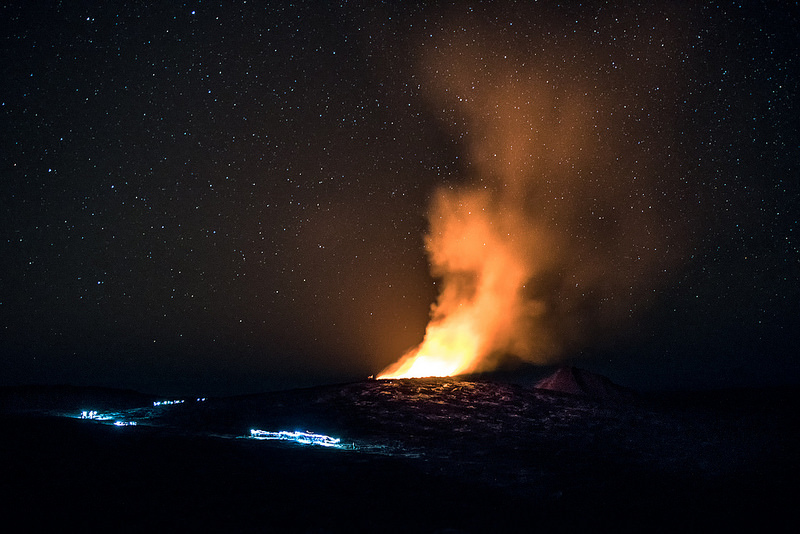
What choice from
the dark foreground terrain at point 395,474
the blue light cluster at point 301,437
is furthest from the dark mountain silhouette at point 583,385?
the blue light cluster at point 301,437

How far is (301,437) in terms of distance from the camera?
41.5 ft

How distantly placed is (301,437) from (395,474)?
5003 mm

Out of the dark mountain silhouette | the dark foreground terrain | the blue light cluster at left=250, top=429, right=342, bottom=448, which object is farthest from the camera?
the dark mountain silhouette

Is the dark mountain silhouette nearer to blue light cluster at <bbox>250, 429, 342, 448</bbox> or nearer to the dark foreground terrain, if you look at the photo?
the dark foreground terrain

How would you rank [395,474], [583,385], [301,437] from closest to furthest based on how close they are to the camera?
[395,474], [301,437], [583,385]

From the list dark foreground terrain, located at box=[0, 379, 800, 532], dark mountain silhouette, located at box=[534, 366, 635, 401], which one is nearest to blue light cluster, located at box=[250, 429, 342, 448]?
dark foreground terrain, located at box=[0, 379, 800, 532]

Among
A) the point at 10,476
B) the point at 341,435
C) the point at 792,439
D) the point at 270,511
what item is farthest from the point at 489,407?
the point at 10,476

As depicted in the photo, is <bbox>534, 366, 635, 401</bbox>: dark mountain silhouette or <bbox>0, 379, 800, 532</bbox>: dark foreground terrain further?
<bbox>534, 366, 635, 401</bbox>: dark mountain silhouette

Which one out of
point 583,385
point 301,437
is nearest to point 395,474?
point 301,437

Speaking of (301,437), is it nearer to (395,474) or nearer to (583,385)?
(395,474)

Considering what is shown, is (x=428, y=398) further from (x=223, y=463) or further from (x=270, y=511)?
(x=270, y=511)

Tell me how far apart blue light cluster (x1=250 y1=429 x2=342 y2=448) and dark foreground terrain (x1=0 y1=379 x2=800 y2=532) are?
0.45 metres

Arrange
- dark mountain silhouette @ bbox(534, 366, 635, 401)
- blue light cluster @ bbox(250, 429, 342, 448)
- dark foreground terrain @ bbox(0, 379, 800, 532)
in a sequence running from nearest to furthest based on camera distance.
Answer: dark foreground terrain @ bbox(0, 379, 800, 532) < blue light cluster @ bbox(250, 429, 342, 448) < dark mountain silhouette @ bbox(534, 366, 635, 401)

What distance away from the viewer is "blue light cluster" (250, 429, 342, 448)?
1195 cm
